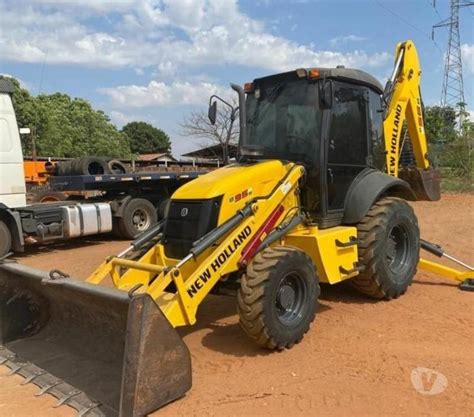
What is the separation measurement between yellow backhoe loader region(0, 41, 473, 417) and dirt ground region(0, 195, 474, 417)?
0.70 feet

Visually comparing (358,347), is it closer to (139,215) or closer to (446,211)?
(139,215)

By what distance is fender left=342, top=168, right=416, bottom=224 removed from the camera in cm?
591

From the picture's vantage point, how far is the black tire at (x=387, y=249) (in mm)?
5812

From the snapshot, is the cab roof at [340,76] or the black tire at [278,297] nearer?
the black tire at [278,297]

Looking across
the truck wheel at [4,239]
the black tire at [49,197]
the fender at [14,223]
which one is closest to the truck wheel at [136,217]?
the black tire at [49,197]

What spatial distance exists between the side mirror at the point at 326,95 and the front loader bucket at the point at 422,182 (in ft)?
8.38

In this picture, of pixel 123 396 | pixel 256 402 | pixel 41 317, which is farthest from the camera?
pixel 41 317

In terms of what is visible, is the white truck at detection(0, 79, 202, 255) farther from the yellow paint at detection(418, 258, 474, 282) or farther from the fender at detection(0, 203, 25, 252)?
the yellow paint at detection(418, 258, 474, 282)

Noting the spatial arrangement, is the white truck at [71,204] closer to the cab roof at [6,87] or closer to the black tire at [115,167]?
the cab roof at [6,87]

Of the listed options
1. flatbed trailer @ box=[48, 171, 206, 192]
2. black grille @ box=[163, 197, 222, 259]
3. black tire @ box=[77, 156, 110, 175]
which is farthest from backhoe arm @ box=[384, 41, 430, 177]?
black tire @ box=[77, 156, 110, 175]

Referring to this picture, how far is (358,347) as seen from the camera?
4.86 metres

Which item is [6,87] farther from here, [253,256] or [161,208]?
[253,256]

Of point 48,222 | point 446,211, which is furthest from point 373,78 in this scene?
point 446,211

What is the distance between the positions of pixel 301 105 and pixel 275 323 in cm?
245
